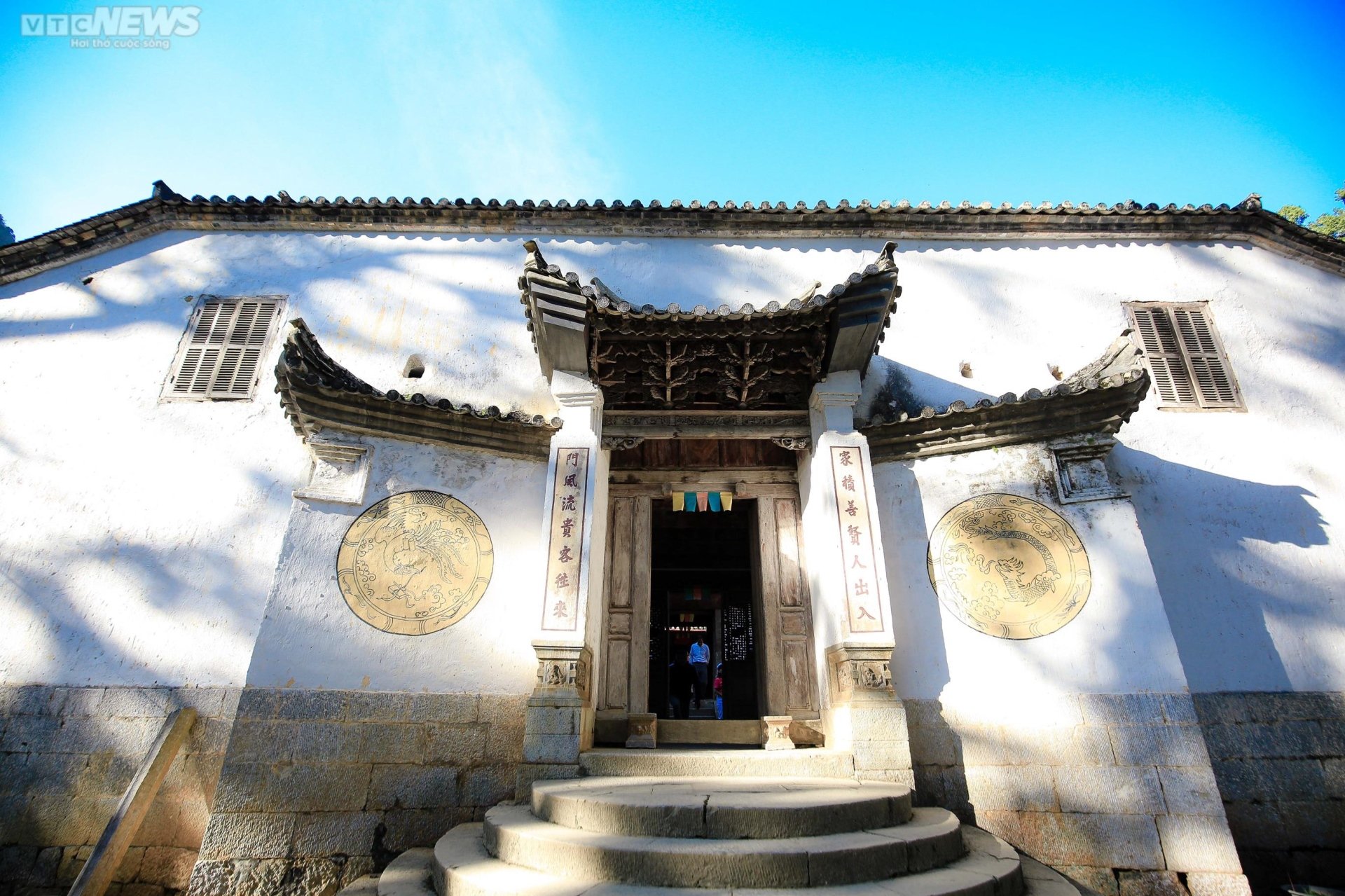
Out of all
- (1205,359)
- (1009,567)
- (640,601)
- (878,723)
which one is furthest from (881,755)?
(1205,359)

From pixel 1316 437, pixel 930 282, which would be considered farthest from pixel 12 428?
pixel 1316 437

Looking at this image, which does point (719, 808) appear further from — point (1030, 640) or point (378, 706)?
point (1030, 640)

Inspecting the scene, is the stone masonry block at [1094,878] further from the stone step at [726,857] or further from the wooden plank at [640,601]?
the wooden plank at [640,601]

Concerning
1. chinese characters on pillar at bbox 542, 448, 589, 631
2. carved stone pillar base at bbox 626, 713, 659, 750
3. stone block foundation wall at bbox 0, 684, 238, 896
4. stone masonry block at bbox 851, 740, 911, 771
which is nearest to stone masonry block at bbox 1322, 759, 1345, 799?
stone masonry block at bbox 851, 740, 911, 771

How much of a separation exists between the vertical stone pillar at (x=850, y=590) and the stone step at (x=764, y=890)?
1.02 metres

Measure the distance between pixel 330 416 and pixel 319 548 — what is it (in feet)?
4.32

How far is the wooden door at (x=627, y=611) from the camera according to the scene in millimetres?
7234

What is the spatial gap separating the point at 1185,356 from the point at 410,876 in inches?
400

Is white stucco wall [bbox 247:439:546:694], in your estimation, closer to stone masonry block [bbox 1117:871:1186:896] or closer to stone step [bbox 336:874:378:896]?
stone step [bbox 336:874:378:896]

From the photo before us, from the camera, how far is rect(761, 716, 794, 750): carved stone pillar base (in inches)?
249

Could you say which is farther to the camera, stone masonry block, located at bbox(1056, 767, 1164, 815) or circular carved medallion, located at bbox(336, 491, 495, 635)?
circular carved medallion, located at bbox(336, 491, 495, 635)

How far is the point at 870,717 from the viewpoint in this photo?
18.7ft

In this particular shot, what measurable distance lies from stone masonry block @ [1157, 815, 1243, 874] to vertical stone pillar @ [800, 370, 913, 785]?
2.16 m

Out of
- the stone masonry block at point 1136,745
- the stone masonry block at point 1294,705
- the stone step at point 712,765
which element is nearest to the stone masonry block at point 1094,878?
the stone masonry block at point 1136,745
